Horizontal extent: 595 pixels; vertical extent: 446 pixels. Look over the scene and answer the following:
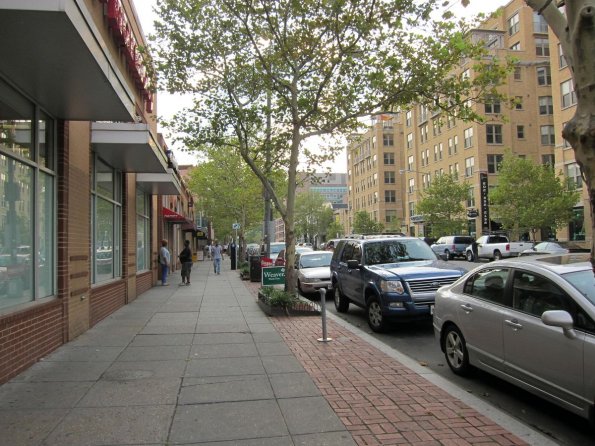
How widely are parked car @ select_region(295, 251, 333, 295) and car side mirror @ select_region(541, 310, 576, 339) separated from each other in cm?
953

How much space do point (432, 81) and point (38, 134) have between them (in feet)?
26.4

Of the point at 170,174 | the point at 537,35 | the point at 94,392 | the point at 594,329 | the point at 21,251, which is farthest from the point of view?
the point at 537,35

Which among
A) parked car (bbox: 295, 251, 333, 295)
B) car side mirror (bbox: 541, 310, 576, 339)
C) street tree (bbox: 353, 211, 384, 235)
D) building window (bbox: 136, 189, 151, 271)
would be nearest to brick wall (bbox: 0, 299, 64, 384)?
car side mirror (bbox: 541, 310, 576, 339)

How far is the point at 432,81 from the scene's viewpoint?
11.0 metres

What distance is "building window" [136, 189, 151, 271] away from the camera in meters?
15.2

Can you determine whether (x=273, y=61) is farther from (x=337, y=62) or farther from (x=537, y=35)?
(x=537, y=35)

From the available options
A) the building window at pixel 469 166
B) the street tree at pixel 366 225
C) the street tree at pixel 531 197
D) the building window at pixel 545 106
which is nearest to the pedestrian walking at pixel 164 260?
the street tree at pixel 531 197

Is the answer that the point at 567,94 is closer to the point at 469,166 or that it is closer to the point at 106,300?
the point at 469,166

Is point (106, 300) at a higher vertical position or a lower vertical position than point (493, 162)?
lower

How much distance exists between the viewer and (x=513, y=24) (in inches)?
1927

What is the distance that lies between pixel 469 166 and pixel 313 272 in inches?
1561

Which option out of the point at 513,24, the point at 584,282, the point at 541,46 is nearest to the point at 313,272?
the point at 584,282

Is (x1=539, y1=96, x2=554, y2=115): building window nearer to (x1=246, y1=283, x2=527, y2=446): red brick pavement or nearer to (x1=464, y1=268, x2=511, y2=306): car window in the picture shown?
(x1=246, y1=283, x2=527, y2=446): red brick pavement

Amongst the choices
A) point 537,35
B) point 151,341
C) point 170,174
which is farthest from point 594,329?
point 537,35
